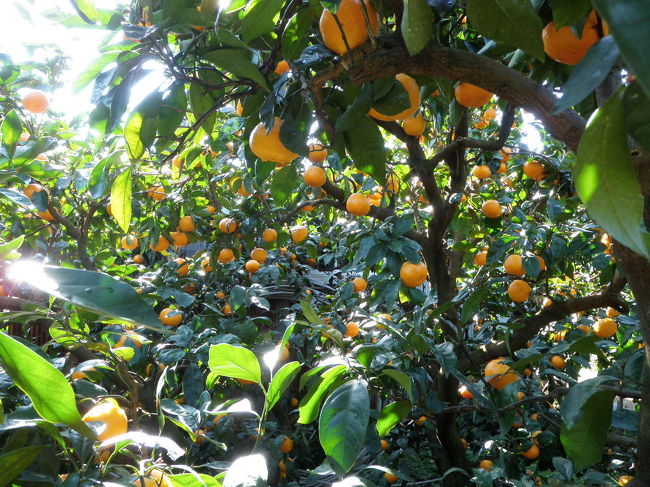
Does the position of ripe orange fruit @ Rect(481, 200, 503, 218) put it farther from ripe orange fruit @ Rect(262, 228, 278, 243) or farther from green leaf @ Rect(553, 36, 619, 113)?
green leaf @ Rect(553, 36, 619, 113)

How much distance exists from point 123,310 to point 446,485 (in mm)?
1578

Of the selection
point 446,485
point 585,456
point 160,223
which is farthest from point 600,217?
point 160,223

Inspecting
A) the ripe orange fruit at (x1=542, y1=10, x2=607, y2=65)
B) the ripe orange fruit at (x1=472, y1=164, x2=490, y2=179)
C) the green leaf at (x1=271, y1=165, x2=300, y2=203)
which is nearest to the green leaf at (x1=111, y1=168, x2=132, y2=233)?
the green leaf at (x1=271, y1=165, x2=300, y2=203)

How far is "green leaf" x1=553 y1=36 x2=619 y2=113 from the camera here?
0.31m

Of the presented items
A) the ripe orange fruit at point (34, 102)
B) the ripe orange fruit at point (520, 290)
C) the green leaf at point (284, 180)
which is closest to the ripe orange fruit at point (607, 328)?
the ripe orange fruit at point (520, 290)

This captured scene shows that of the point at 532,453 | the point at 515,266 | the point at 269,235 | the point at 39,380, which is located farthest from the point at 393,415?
the point at 269,235

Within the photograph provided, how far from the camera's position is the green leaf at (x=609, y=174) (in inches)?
10.8

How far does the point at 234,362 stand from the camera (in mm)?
750

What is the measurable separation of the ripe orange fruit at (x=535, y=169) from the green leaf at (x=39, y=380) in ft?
6.93

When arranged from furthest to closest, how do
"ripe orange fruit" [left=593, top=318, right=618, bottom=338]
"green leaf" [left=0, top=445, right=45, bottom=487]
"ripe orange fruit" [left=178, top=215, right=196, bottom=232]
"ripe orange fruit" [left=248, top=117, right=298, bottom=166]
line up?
"ripe orange fruit" [left=178, top=215, right=196, bottom=232]
"ripe orange fruit" [left=593, top=318, right=618, bottom=338]
"ripe orange fruit" [left=248, top=117, right=298, bottom=166]
"green leaf" [left=0, top=445, right=45, bottom=487]

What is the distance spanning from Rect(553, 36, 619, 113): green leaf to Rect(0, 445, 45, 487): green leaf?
2.12 ft

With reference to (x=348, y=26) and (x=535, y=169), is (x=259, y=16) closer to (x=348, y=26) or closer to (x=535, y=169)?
(x=348, y=26)

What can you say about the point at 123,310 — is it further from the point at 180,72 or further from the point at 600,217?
the point at 180,72

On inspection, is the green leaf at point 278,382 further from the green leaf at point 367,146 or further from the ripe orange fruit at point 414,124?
the ripe orange fruit at point 414,124
